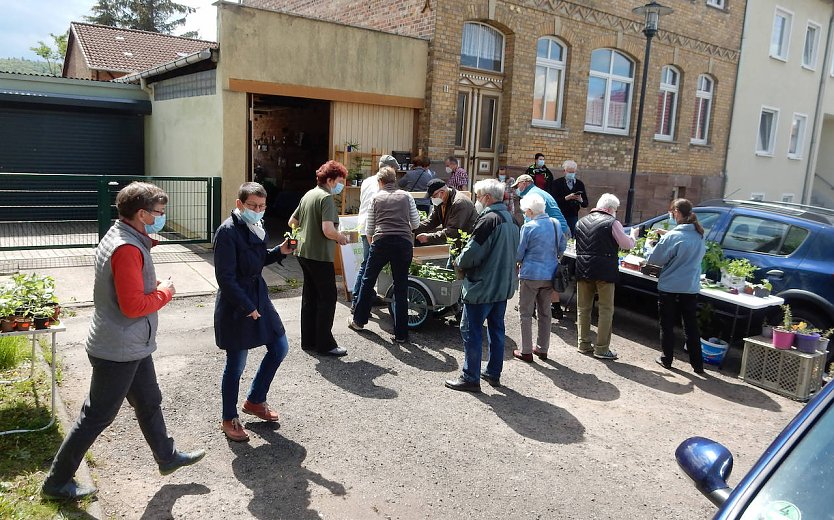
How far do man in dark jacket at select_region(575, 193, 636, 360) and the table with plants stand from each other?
4991 mm

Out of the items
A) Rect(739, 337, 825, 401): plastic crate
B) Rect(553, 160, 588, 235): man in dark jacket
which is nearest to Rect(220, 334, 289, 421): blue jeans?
Rect(739, 337, 825, 401): plastic crate

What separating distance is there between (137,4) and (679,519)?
48244 millimetres

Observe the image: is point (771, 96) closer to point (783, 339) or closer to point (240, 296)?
point (783, 339)

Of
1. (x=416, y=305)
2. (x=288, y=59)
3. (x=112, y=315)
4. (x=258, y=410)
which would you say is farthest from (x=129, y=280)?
(x=288, y=59)

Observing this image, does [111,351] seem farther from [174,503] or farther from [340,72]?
[340,72]

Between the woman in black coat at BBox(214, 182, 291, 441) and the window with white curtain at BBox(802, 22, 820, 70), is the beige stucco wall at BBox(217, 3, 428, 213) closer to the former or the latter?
the woman in black coat at BBox(214, 182, 291, 441)

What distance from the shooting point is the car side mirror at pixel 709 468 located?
2.35 m

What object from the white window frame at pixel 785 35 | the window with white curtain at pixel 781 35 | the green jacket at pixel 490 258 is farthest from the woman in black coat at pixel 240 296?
the window with white curtain at pixel 781 35

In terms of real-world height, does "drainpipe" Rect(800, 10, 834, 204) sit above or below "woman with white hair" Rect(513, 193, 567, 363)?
above

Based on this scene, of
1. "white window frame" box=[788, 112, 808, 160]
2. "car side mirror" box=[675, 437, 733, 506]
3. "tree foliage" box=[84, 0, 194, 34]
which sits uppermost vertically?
"tree foliage" box=[84, 0, 194, 34]

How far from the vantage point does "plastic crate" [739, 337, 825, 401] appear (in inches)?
249

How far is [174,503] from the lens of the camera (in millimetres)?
3846

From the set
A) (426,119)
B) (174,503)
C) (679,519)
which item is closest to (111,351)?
(174,503)

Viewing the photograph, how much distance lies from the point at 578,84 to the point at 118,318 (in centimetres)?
1383
